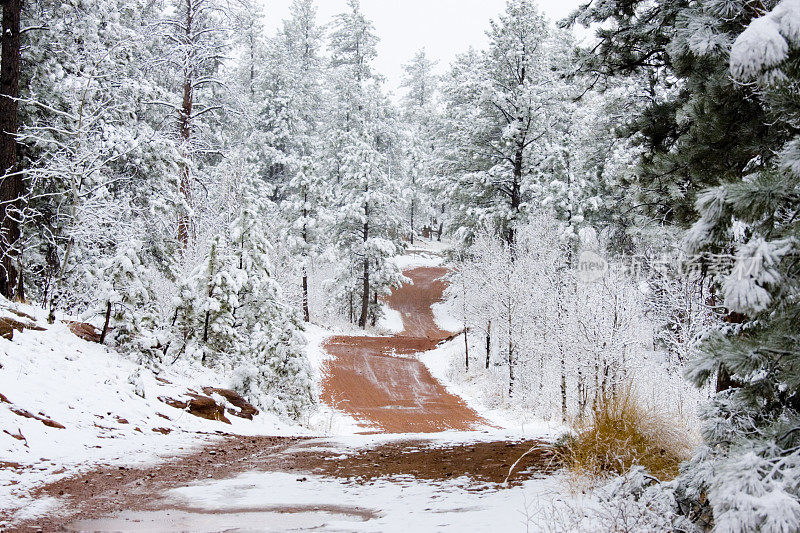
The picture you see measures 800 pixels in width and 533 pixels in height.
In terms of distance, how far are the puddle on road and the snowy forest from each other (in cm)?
55

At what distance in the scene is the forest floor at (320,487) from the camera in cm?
421

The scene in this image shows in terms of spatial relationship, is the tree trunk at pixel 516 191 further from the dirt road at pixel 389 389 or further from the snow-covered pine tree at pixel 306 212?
the snow-covered pine tree at pixel 306 212

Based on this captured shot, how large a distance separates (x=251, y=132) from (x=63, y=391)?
29240 mm

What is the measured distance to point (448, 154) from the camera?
28984mm

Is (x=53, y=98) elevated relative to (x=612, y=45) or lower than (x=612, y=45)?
elevated

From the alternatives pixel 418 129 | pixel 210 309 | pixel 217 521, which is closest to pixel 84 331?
pixel 210 309

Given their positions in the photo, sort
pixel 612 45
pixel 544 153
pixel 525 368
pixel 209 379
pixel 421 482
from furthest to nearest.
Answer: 1. pixel 544 153
2. pixel 525 368
3. pixel 209 379
4. pixel 612 45
5. pixel 421 482

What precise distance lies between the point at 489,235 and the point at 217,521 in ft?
64.8

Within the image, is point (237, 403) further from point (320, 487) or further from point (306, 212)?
point (306, 212)

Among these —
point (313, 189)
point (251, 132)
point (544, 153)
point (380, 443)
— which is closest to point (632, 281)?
point (544, 153)

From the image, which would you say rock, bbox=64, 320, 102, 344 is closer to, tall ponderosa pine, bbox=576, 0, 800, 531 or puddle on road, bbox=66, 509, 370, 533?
puddle on road, bbox=66, 509, 370, 533

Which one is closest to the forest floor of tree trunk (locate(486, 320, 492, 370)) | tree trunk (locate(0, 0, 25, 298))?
tree trunk (locate(0, 0, 25, 298))

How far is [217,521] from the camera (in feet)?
14.1

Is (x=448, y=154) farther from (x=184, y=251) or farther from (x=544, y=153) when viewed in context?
(x=184, y=251)
